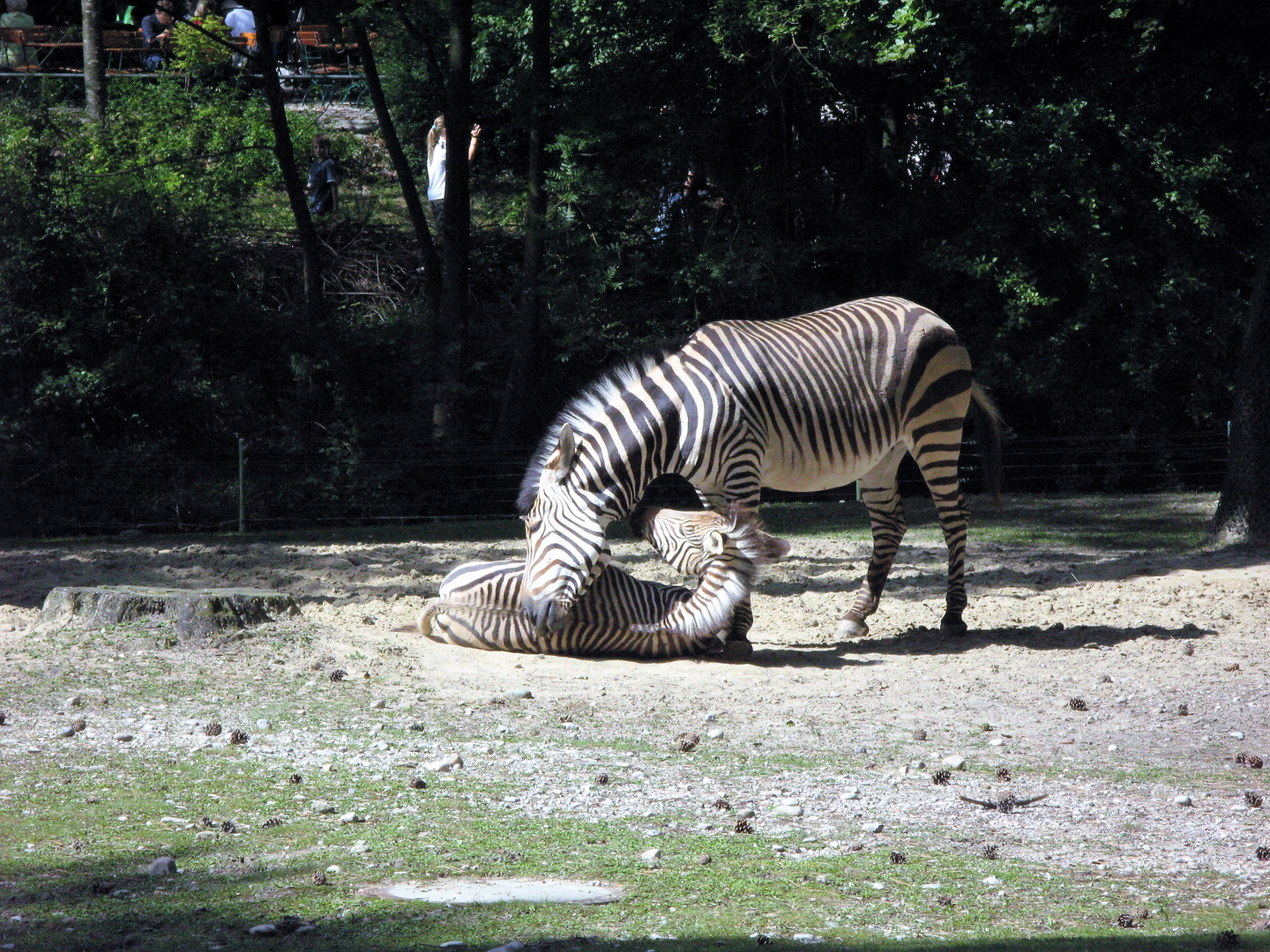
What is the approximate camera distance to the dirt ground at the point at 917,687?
175 inches

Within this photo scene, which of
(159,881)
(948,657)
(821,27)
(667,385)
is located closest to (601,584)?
(667,385)

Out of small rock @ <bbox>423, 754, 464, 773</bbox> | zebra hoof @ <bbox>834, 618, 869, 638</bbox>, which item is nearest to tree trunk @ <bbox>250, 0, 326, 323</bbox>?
zebra hoof @ <bbox>834, 618, 869, 638</bbox>

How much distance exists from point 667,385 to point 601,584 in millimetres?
1282

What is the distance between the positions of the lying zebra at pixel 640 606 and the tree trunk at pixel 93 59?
47.3 ft

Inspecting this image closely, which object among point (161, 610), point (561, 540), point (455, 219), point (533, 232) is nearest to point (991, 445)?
point (561, 540)

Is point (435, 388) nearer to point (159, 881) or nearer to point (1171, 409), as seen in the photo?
point (1171, 409)

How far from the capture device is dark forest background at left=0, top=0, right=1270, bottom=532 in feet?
47.0

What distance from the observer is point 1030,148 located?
15.1 meters

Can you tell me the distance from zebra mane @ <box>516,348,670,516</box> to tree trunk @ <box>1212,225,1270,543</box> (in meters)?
6.34

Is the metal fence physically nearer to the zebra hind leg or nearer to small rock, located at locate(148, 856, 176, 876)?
the zebra hind leg

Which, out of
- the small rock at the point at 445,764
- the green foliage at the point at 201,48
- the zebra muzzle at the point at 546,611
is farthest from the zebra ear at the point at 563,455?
the green foliage at the point at 201,48

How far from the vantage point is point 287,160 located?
1480 cm

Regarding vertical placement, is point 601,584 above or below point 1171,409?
below

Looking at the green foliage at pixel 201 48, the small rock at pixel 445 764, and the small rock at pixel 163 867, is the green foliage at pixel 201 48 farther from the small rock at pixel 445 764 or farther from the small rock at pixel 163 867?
the small rock at pixel 163 867
